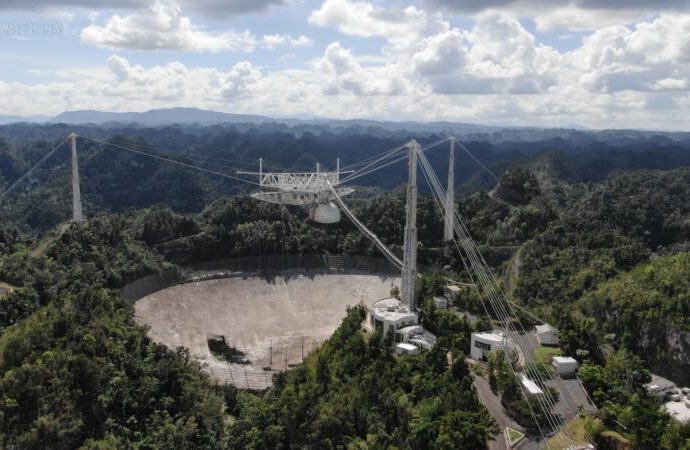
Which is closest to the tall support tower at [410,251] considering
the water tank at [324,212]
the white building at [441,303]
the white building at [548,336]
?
the white building at [441,303]

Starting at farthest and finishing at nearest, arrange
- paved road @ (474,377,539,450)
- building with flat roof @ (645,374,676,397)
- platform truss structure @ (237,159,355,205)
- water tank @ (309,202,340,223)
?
water tank @ (309,202,340,223), platform truss structure @ (237,159,355,205), building with flat roof @ (645,374,676,397), paved road @ (474,377,539,450)

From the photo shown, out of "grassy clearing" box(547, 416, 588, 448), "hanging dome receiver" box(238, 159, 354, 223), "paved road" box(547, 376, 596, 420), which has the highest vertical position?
"hanging dome receiver" box(238, 159, 354, 223)

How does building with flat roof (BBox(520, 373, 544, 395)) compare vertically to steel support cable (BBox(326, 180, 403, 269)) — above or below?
below

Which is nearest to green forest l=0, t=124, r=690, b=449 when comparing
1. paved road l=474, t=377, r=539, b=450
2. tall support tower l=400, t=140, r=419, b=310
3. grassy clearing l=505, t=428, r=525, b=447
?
paved road l=474, t=377, r=539, b=450

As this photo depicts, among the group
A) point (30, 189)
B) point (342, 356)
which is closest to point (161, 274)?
point (342, 356)

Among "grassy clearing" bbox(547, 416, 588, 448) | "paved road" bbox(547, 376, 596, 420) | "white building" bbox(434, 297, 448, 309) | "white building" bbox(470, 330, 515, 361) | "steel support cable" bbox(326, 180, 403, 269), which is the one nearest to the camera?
"grassy clearing" bbox(547, 416, 588, 448)

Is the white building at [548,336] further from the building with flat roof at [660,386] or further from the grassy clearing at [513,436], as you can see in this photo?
the grassy clearing at [513,436]

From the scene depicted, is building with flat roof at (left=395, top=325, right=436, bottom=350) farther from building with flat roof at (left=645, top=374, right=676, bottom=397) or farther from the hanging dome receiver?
building with flat roof at (left=645, top=374, right=676, bottom=397)
